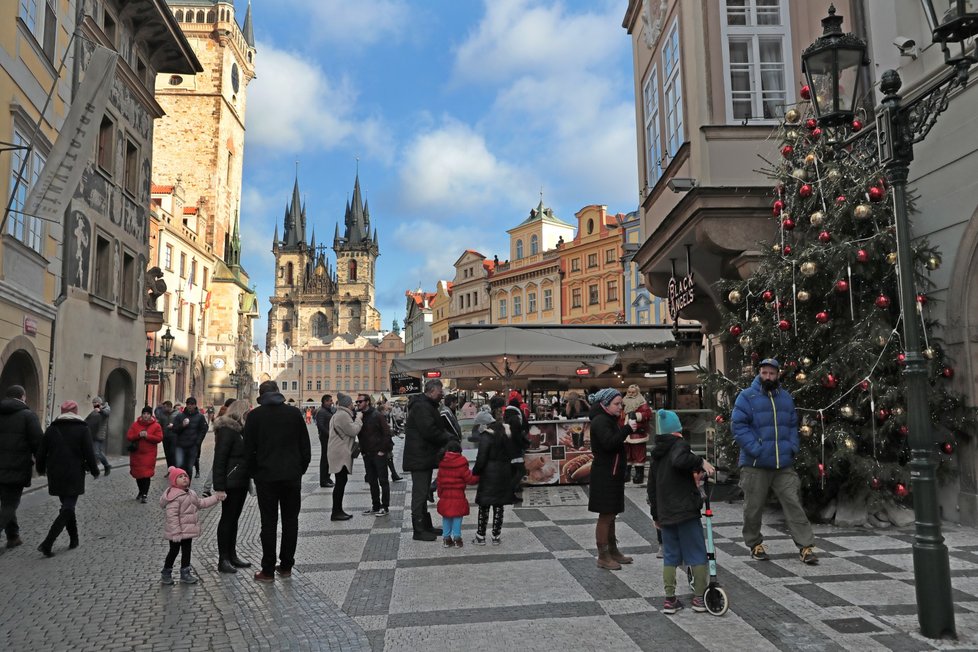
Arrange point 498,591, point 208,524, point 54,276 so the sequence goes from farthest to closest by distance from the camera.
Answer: point 54,276, point 208,524, point 498,591

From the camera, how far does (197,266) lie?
4741cm

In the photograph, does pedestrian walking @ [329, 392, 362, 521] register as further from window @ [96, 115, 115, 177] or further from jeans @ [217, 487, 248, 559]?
window @ [96, 115, 115, 177]

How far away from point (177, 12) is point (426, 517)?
69.4m

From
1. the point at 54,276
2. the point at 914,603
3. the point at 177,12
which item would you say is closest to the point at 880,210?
the point at 914,603

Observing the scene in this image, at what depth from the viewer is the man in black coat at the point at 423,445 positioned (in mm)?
8078

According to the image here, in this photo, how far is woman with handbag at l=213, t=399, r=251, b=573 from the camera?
6.77m

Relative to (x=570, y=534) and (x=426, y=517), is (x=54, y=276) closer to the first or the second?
(x=426, y=517)

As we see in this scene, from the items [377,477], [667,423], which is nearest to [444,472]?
[377,477]

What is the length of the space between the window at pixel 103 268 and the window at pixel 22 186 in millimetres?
5400

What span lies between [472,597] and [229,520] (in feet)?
8.46

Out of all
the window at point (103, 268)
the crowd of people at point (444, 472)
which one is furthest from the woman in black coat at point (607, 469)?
the window at point (103, 268)

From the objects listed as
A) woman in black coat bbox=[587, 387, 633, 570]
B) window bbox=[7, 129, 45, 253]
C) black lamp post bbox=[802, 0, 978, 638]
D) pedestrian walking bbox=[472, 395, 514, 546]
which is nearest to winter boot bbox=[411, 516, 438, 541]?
pedestrian walking bbox=[472, 395, 514, 546]

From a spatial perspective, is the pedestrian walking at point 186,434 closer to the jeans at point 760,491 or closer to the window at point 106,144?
the window at point 106,144

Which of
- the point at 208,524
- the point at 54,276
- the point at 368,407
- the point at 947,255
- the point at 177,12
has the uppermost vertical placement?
the point at 177,12
